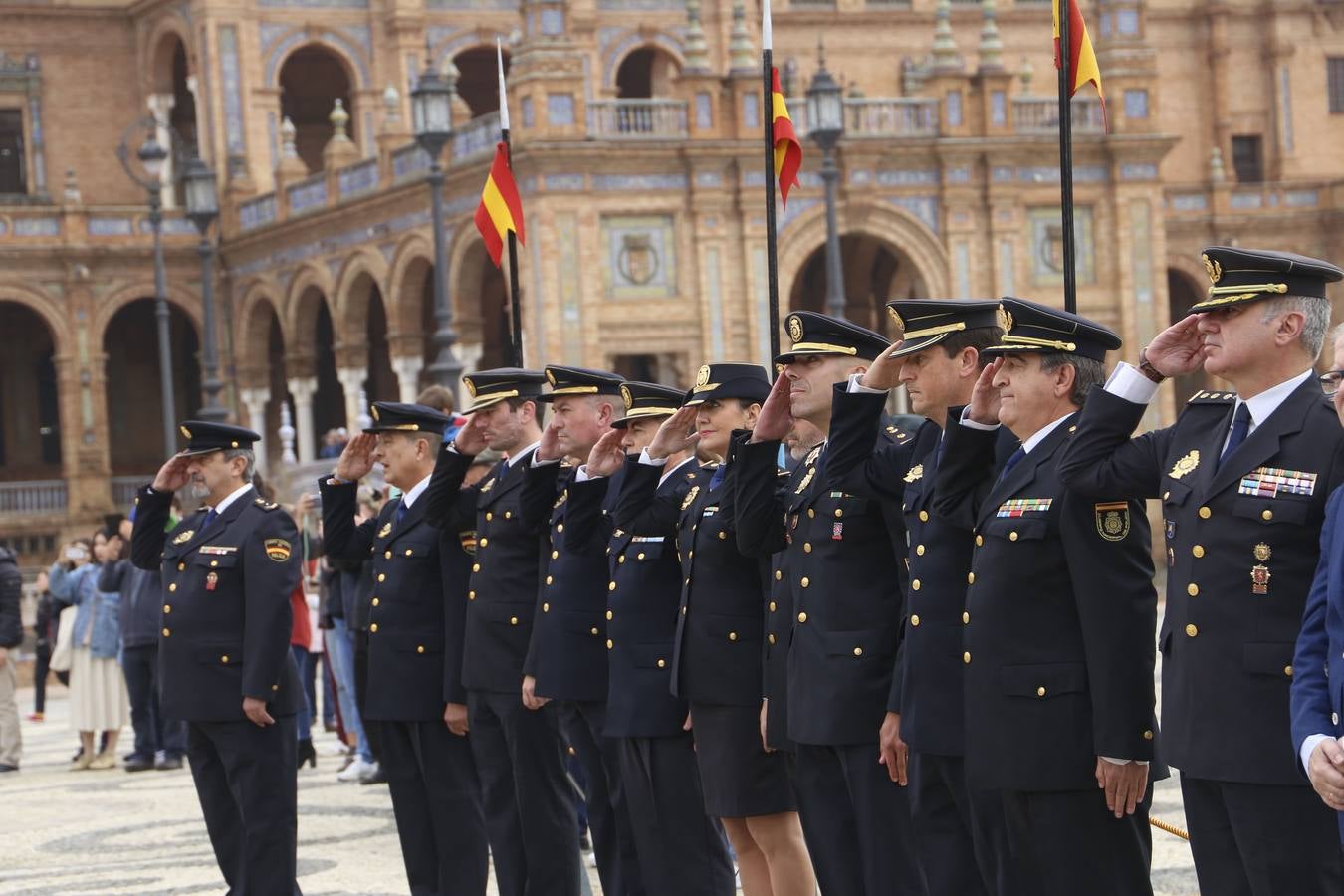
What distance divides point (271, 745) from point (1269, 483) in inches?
191

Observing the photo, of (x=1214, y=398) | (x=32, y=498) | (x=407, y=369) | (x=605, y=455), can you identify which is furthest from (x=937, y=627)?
(x=32, y=498)

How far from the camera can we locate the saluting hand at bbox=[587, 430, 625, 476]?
7664mm

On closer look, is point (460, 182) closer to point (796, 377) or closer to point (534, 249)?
point (534, 249)

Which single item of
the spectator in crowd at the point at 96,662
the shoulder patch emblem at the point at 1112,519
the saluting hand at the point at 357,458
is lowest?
the spectator in crowd at the point at 96,662

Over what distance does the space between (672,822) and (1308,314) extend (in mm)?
3144

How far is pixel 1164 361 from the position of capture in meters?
5.36

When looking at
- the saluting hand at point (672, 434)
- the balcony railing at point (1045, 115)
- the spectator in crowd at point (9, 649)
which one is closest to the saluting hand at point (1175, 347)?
the saluting hand at point (672, 434)

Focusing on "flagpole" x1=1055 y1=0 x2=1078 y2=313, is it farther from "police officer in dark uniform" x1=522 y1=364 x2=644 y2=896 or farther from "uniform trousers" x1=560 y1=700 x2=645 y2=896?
"uniform trousers" x1=560 y1=700 x2=645 y2=896

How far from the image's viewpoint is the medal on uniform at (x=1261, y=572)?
4.93 metres

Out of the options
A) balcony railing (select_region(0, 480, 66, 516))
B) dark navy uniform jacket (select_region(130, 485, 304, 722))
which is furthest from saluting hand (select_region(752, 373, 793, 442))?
balcony railing (select_region(0, 480, 66, 516))

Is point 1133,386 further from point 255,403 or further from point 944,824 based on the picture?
point 255,403

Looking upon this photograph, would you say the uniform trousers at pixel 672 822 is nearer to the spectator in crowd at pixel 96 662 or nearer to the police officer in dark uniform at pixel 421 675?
the police officer in dark uniform at pixel 421 675

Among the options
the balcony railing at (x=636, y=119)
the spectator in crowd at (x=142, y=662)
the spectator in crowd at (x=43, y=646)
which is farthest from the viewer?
the balcony railing at (x=636, y=119)

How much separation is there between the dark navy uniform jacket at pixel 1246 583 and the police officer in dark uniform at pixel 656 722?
2446 millimetres
